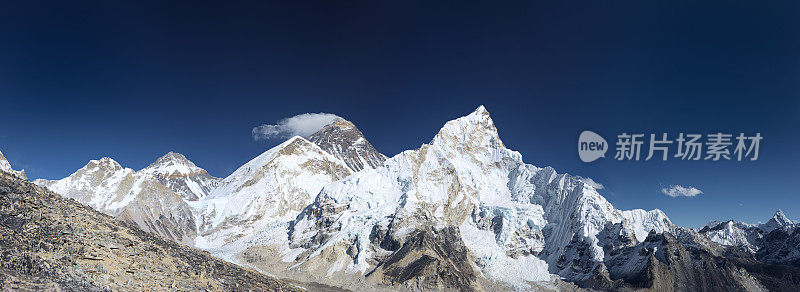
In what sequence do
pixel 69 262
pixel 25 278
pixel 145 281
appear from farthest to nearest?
pixel 145 281 → pixel 69 262 → pixel 25 278

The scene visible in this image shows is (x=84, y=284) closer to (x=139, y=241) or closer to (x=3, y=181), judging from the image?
(x=139, y=241)

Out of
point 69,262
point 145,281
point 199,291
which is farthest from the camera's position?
point 199,291

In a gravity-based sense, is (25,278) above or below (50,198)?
below

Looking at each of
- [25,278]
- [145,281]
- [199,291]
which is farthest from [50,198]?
[199,291]

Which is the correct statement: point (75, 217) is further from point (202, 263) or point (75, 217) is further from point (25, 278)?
point (202, 263)

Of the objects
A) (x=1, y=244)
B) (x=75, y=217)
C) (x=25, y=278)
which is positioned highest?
(x=75, y=217)

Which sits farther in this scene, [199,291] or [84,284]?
[199,291]

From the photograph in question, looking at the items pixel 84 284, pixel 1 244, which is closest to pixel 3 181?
pixel 1 244
